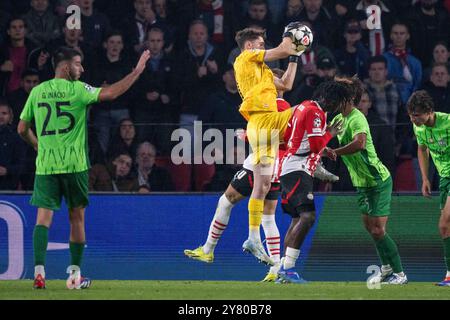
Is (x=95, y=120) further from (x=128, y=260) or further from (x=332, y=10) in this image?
(x=332, y=10)

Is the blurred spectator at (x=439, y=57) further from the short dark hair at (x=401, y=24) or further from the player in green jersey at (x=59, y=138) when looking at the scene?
the player in green jersey at (x=59, y=138)

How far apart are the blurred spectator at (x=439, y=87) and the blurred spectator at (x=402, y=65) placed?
20 cm

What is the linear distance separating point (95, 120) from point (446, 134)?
5.43 meters

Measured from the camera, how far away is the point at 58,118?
419 inches

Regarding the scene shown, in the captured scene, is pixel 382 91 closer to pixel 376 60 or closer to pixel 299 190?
pixel 376 60

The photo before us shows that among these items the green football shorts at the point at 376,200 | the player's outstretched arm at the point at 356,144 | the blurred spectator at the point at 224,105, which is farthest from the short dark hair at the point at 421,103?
the blurred spectator at the point at 224,105

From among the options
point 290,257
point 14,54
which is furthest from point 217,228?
point 14,54

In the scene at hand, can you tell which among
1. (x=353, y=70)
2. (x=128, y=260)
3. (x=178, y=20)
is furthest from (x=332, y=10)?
(x=128, y=260)

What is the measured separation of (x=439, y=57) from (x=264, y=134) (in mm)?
4810

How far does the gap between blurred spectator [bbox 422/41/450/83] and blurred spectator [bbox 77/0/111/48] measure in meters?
4.77

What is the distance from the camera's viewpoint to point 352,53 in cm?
1619

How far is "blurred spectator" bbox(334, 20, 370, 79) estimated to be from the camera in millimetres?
16094

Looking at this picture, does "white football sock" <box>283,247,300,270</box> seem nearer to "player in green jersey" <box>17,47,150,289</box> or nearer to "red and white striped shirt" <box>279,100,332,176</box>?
"red and white striped shirt" <box>279,100,332,176</box>

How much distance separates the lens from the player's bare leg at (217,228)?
1271cm
